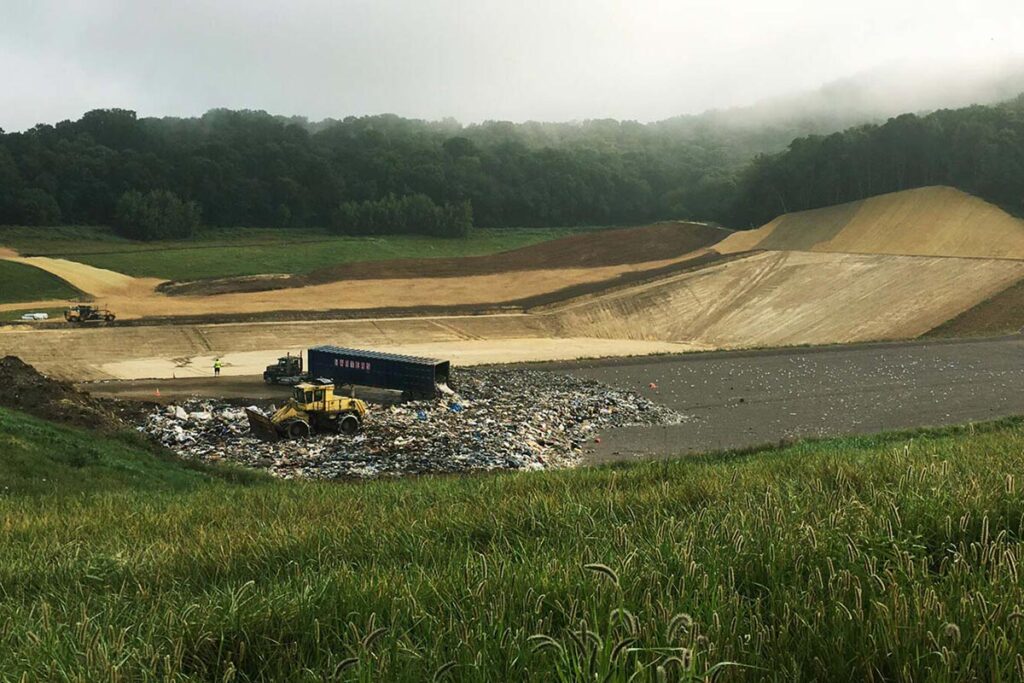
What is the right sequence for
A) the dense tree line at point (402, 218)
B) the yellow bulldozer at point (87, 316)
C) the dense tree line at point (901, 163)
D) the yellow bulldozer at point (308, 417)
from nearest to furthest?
1. the yellow bulldozer at point (308, 417)
2. the yellow bulldozer at point (87, 316)
3. the dense tree line at point (901, 163)
4. the dense tree line at point (402, 218)

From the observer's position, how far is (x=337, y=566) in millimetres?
5578

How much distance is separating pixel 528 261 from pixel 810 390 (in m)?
40.7

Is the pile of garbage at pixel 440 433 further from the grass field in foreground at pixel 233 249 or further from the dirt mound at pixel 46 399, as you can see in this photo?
the grass field in foreground at pixel 233 249

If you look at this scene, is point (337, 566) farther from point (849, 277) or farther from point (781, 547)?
point (849, 277)

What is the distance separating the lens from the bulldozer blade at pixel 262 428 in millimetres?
26141

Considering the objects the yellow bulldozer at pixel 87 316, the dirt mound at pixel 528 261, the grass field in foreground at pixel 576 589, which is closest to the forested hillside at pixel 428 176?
the dirt mound at pixel 528 261

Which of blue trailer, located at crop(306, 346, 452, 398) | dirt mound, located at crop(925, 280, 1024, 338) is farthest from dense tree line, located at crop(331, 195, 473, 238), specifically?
blue trailer, located at crop(306, 346, 452, 398)

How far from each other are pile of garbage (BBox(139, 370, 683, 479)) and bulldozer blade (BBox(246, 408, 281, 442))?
0.28 m

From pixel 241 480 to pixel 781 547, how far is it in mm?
17471

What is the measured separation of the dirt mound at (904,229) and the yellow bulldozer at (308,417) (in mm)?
50276

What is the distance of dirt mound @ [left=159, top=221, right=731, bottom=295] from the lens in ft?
205

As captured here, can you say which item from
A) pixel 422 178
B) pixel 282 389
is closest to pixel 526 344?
pixel 282 389

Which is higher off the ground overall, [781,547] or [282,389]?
[781,547]

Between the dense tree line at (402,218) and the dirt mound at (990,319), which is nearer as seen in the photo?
the dirt mound at (990,319)
